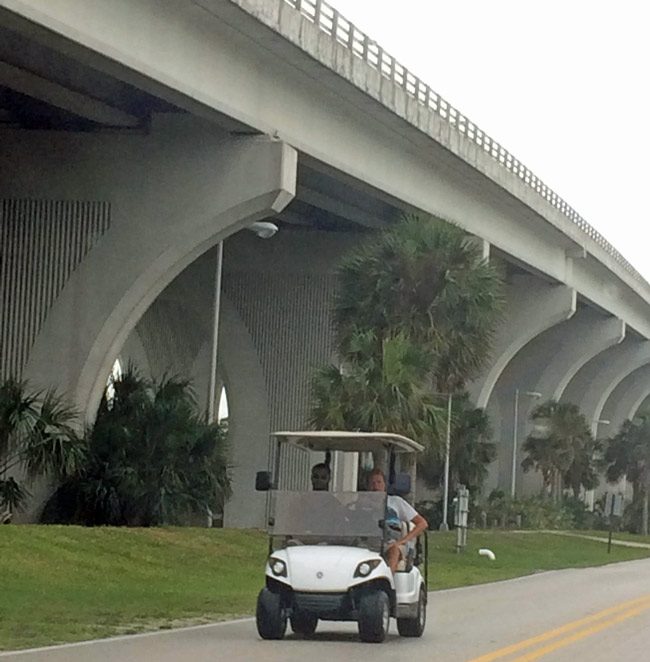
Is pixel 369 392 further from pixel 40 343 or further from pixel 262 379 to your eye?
pixel 262 379

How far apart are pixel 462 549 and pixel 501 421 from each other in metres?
38.1

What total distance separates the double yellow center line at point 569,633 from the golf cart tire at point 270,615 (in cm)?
217

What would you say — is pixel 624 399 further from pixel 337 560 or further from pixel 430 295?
pixel 337 560

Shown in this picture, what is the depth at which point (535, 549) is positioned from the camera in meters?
52.6

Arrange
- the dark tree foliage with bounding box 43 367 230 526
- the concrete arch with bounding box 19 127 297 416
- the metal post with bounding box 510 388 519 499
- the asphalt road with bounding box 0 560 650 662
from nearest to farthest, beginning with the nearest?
the asphalt road with bounding box 0 560 650 662
the dark tree foliage with bounding box 43 367 230 526
the concrete arch with bounding box 19 127 297 416
the metal post with bounding box 510 388 519 499

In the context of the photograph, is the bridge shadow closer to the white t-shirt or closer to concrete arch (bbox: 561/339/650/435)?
the white t-shirt

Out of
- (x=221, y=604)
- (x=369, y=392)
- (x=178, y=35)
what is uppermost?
(x=178, y=35)

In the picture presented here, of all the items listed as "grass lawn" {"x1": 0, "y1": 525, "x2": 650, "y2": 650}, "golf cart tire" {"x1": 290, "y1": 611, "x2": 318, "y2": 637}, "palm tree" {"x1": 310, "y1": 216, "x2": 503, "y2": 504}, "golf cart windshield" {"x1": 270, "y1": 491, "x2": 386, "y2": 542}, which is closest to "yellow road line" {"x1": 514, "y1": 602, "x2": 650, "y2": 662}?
"golf cart windshield" {"x1": 270, "y1": 491, "x2": 386, "y2": 542}

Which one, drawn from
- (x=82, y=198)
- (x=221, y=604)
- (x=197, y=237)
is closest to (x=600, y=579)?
(x=197, y=237)

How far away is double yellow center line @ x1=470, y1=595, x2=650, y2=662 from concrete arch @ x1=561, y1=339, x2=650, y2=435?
64.9 meters

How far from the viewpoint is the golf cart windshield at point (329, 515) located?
17656 mm

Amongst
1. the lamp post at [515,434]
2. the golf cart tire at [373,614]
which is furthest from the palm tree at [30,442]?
the lamp post at [515,434]

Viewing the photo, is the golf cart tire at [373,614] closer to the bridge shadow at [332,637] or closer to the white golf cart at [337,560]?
the white golf cart at [337,560]

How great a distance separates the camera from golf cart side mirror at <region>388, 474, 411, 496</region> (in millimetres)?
17500
